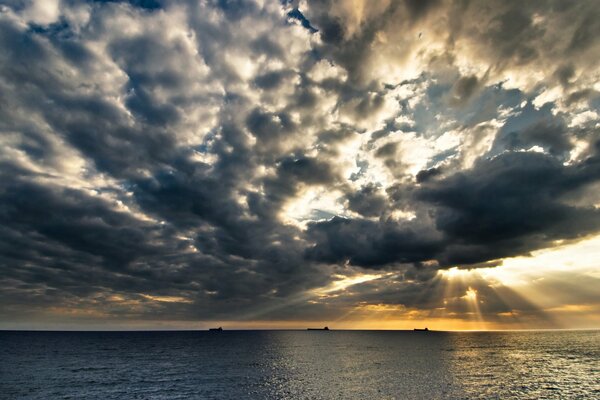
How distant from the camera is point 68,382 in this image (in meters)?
84.4

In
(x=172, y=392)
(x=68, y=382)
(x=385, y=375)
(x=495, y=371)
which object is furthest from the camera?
(x=495, y=371)

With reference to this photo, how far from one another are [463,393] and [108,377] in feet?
290

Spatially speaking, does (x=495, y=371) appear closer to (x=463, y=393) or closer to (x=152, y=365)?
(x=463, y=393)

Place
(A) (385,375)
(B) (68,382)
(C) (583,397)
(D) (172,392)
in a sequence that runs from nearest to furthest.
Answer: (C) (583,397) → (D) (172,392) → (B) (68,382) → (A) (385,375)

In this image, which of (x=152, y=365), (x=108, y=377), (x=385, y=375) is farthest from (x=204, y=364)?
(x=385, y=375)

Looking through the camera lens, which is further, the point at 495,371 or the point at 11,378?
the point at 495,371

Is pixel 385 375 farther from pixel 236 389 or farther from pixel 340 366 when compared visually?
pixel 236 389

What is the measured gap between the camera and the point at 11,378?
293ft

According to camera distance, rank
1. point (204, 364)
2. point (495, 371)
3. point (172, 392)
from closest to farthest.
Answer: point (172, 392) < point (495, 371) < point (204, 364)

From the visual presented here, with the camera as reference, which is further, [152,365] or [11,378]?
[152,365]

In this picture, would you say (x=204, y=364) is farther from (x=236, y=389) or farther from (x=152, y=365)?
(x=236, y=389)

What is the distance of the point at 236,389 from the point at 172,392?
13.3 m

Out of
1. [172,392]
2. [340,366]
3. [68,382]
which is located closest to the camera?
[172,392]

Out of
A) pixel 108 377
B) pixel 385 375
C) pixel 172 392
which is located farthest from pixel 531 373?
pixel 108 377
